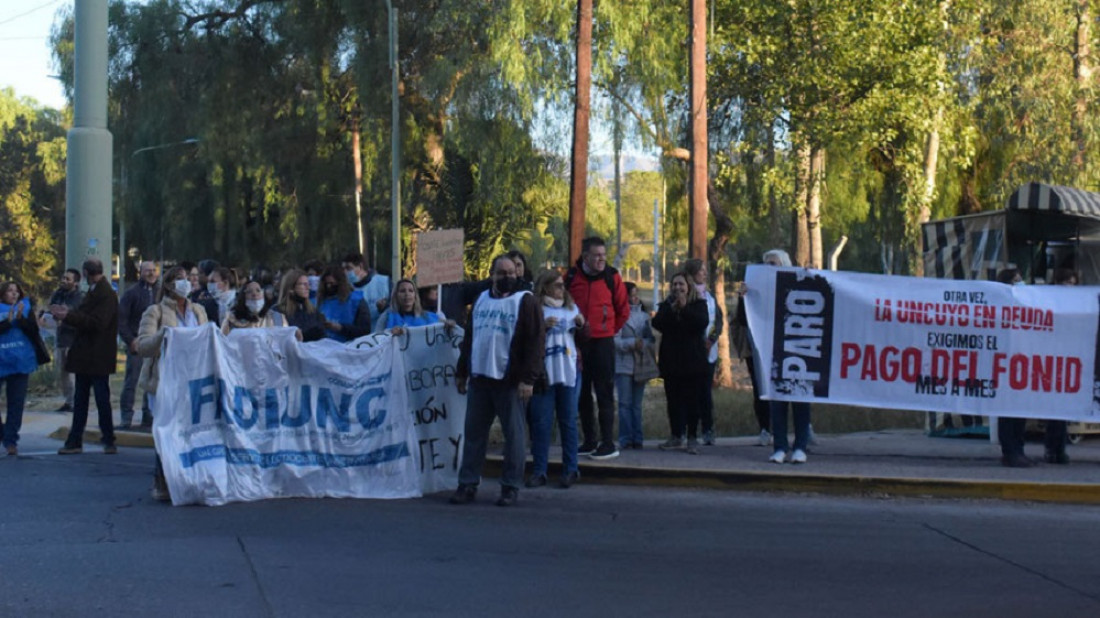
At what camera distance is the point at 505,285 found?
961 centimetres

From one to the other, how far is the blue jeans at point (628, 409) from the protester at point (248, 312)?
3.71 m

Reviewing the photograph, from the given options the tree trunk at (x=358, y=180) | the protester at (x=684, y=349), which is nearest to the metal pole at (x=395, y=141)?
the tree trunk at (x=358, y=180)

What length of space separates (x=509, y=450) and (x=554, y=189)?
19.5 metres

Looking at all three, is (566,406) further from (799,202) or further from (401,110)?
(401,110)

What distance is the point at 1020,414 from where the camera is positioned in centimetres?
1115

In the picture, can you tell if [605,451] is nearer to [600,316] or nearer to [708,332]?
[600,316]

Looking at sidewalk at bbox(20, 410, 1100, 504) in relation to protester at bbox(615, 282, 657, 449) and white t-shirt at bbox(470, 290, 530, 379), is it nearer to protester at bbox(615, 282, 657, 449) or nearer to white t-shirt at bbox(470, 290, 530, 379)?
protester at bbox(615, 282, 657, 449)

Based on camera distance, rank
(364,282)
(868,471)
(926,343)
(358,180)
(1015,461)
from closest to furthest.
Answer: (868,471), (1015,461), (926,343), (364,282), (358,180)

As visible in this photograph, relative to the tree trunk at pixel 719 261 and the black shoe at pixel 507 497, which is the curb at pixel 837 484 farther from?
the tree trunk at pixel 719 261

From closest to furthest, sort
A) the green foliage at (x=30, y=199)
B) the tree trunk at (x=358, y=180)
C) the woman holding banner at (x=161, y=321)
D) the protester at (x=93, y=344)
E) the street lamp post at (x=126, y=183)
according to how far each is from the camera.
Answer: the woman holding banner at (x=161, y=321)
the protester at (x=93, y=344)
the tree trunk at (x=358, y=180)
the street lamp post at (x=126, y=183)
the green foliage at (x=30, y=199)

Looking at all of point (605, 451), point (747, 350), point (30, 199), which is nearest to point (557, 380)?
point (605, 451)

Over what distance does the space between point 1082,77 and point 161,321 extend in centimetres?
2232

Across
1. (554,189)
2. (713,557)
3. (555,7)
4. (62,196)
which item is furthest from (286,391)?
(62,196)

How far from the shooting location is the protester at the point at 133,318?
13172 millimetres
